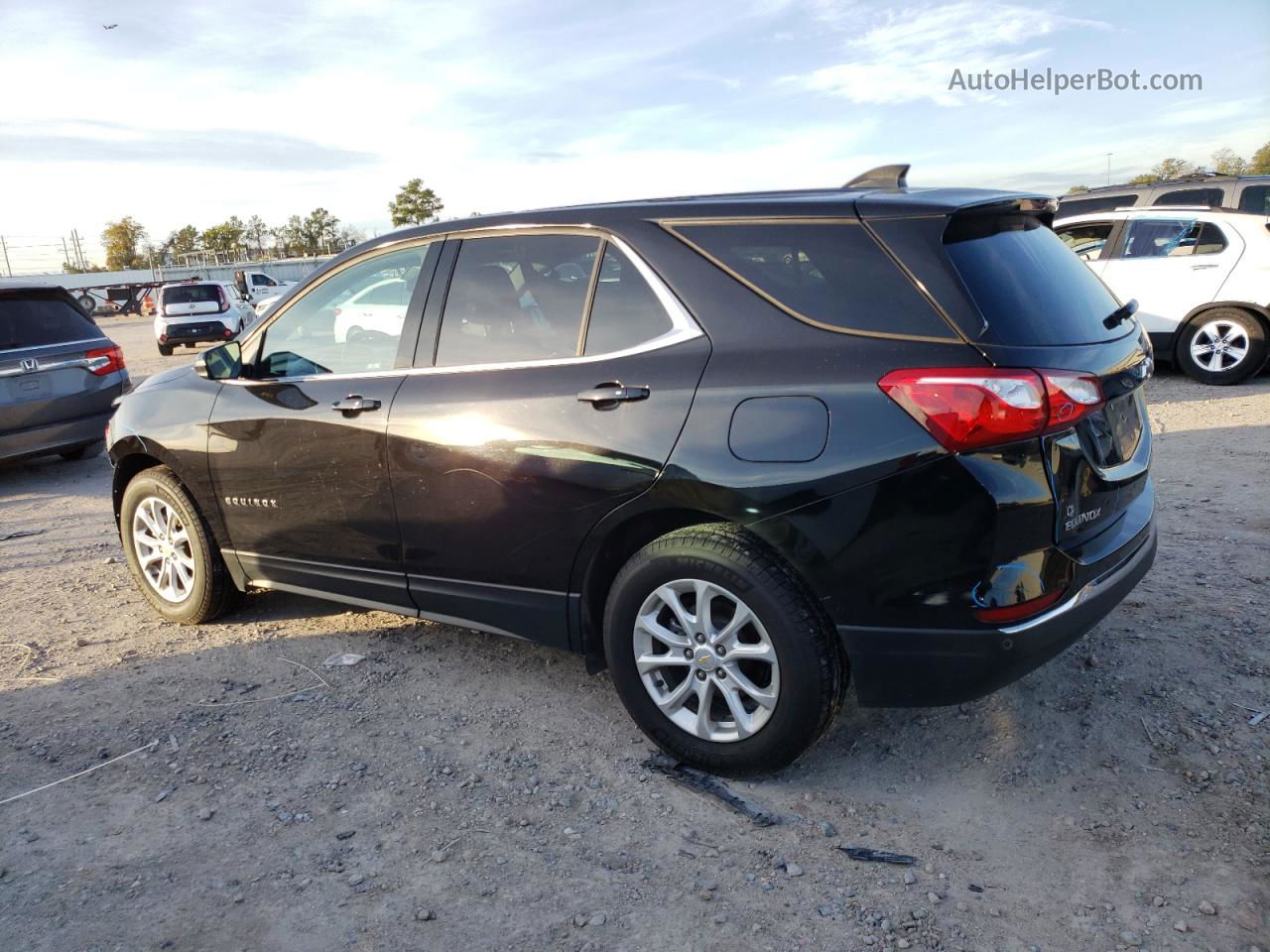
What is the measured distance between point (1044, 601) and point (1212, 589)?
215 cm

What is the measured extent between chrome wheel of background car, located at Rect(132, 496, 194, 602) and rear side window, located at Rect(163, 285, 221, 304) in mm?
18134

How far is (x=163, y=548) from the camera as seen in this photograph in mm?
4797

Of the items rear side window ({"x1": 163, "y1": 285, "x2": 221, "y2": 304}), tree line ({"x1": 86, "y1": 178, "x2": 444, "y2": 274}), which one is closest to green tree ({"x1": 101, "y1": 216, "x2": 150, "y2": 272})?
tree line ({"x1": 86, "y1": 178, "x2": 444, "y2": 274})

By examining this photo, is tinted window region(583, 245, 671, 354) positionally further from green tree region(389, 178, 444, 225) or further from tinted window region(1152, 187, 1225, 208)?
green tree region(389, 178, 444, 225)

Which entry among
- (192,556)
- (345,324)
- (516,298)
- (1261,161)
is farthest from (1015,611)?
(1261,161)

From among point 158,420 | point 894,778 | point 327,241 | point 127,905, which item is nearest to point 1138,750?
point 894,778

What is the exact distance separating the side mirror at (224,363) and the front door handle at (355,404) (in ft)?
2.55

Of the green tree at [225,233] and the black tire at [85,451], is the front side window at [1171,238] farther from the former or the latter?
the green tree at [225,233]

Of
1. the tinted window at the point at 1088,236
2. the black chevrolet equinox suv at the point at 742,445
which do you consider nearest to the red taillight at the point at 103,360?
Result: the black chevrolet equinox suv at the point at 742,445

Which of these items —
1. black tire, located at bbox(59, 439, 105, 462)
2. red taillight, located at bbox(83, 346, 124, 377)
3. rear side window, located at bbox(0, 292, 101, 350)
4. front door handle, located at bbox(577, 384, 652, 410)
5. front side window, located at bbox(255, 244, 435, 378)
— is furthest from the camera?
black tire, located at bbox(59, 439, 105, 462)

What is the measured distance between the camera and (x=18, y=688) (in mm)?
4137

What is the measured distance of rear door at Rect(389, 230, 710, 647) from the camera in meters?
3.15

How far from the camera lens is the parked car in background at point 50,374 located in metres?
7.93

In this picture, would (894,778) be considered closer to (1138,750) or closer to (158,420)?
(1138,750)
